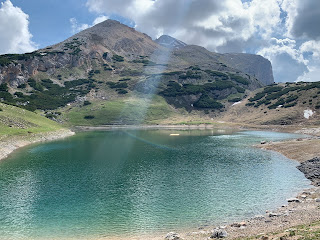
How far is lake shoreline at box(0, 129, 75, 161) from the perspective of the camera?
3159 inches

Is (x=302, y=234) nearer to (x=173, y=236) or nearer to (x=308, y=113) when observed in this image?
(x=173, y=236)

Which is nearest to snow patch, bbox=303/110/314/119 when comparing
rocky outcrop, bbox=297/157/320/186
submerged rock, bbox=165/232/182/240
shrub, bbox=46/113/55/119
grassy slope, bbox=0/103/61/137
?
rocky outcrop, bbox=297/157/320/186

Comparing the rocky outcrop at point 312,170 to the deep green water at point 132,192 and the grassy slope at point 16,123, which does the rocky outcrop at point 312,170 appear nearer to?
the deep green water at point 132,192

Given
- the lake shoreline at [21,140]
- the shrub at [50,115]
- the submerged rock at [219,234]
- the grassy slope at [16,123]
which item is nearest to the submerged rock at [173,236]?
the submerged rock at [219,234]

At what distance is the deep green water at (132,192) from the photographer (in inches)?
1201

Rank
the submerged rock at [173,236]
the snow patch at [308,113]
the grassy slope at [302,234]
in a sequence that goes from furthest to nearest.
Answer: the snow patch at [308,113] < the submerged rock at [173,236] < the grassy slope at [302,234]

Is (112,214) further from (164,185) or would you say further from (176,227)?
(164,185)

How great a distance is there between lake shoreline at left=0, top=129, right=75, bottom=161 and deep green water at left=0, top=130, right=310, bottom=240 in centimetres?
675

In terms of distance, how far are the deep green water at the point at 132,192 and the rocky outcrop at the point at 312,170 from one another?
5.14 ft

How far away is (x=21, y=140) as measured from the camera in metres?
97.7

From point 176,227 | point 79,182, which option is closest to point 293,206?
point 176,227

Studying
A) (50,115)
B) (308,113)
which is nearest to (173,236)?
(308,113)

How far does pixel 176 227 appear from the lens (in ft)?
96.9

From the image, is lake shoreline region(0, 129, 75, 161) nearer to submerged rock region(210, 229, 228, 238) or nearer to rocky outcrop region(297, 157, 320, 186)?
submerged rock region(210, 229, 228, 238)
